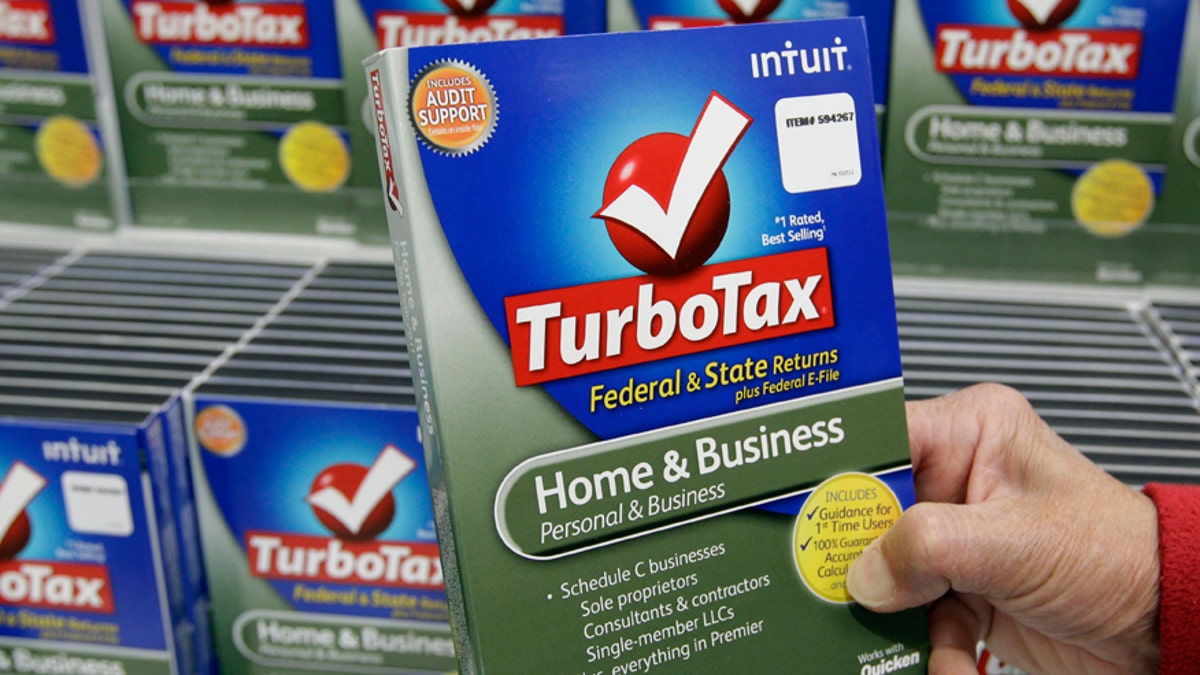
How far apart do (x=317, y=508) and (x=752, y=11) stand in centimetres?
83

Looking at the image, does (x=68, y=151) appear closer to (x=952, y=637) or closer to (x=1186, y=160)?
(x=952, y=637)

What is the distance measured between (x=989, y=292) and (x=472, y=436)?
0.94 m

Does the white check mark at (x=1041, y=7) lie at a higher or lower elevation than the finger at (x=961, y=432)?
higher

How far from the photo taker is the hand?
844 millimetres

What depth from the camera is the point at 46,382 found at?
1.23 m

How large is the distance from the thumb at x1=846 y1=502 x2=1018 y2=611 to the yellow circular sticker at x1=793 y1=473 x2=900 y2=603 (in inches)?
0.4

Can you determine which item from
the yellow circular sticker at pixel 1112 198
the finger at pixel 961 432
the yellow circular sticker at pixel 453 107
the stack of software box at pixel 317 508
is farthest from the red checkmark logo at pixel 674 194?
the yellow circular sticker at pixel 1112 198

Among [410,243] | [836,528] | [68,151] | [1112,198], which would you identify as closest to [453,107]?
[410,243]

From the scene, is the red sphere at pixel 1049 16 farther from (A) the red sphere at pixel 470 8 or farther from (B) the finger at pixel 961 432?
(A) the red sphere at pixel 470 8

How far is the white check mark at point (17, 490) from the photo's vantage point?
1174 mm

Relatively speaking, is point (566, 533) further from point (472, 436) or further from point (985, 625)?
point (985, 625)

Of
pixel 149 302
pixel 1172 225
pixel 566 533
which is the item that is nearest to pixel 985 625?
pixel 566 533

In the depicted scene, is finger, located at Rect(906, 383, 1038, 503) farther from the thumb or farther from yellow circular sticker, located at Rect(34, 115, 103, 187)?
yellow circular sticker, located at Rect(34, 115, 103, 187)

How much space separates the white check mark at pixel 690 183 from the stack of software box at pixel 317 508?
0.49 metres
